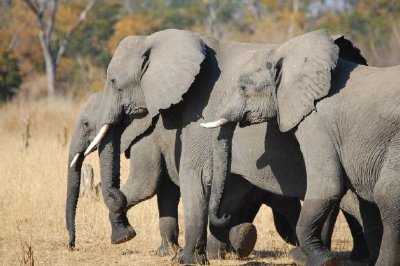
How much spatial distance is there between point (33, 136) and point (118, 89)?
33.2 feet

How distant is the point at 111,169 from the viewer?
9172mm

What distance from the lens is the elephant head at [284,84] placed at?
7.76 m

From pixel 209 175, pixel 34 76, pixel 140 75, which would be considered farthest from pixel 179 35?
pixel 34 76

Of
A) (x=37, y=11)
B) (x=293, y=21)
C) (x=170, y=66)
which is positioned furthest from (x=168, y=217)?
(x=293, y=21)

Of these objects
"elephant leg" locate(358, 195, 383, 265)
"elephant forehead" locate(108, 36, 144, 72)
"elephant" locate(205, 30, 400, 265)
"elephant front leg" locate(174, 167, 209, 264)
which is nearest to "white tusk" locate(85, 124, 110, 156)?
"elephant forehead" locate(108, 36, 144, 72)

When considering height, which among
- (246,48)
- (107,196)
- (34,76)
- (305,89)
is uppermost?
(34,76)

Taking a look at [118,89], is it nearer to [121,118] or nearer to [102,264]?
[121,118]

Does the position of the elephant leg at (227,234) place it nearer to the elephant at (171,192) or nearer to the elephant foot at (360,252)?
the elephant at (171,192)

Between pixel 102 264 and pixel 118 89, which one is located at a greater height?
pixel 118 89

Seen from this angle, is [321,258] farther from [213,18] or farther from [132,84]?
[213,18]

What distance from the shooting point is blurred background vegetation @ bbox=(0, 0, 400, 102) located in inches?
1379

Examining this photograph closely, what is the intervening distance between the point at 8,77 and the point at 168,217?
18862 mm

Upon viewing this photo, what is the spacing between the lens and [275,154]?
8.52 m

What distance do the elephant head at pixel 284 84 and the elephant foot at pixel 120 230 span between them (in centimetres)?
115
